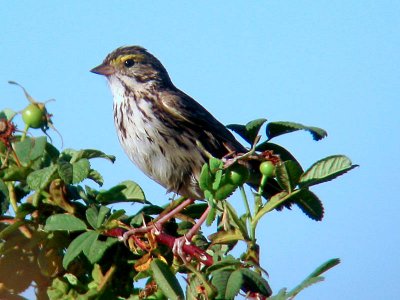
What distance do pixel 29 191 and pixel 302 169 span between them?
810 mm

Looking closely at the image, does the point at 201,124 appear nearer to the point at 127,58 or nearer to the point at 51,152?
the point at 127,58

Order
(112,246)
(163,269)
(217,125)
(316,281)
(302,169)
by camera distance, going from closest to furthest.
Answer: (316,281)
(163,269)
(302,169)
(112,246)
(217,125)

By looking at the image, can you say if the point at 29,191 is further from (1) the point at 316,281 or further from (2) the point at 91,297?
(1) the point at 316,281

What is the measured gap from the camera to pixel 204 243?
2.37 metres

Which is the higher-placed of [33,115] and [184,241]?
[33,115]

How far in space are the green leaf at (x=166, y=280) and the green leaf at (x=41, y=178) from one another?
0.40 metres

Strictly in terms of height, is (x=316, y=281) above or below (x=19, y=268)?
below

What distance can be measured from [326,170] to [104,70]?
360 centimetres

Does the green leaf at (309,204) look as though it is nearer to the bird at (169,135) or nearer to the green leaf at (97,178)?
the green leaf at (97,178)

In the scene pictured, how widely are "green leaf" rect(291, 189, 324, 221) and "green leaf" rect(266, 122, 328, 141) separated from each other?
0.18 meters

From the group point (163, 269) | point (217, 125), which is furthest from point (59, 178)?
point (217, 125)

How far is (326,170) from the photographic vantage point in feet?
6.77

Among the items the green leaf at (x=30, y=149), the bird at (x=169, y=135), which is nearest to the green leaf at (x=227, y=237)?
the green leaf at (x=30, y=149)

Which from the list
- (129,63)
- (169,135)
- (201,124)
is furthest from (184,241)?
(129,63)
